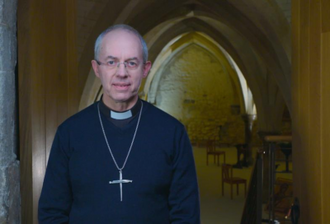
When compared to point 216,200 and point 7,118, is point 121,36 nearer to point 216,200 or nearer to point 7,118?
point 7,118

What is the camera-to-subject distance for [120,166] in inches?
56.3

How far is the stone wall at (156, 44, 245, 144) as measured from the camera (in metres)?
18.8

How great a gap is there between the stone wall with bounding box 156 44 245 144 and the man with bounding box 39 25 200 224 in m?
17.5

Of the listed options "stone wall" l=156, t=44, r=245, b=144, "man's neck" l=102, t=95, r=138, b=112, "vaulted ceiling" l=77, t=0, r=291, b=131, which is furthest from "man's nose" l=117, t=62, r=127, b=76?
"stone wall" l=156, t=44, r=245, b=144

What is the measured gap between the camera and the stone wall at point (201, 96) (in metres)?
18.8

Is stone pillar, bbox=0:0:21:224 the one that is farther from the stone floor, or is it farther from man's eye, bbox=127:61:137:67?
the stone floor


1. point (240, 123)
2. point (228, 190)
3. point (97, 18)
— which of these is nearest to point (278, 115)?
point (228, 190)

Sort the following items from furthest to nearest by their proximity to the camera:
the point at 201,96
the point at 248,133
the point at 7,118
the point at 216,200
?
the point at 201,96 < the point at 248,133 < the point at 216,200 < the point at 7,118

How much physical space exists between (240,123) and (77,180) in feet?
57.9

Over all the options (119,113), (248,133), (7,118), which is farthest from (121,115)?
(248,133)

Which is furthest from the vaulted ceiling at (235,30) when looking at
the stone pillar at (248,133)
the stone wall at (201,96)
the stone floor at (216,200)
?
the stone wall at (201,96)

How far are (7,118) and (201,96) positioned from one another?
17.7m

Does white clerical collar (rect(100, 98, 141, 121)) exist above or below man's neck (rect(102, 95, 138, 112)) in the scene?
below

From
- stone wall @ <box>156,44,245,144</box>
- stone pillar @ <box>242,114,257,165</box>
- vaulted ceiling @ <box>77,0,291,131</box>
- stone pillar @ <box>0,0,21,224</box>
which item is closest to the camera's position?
stone pillar @ <box>0,0,21,224</box>
